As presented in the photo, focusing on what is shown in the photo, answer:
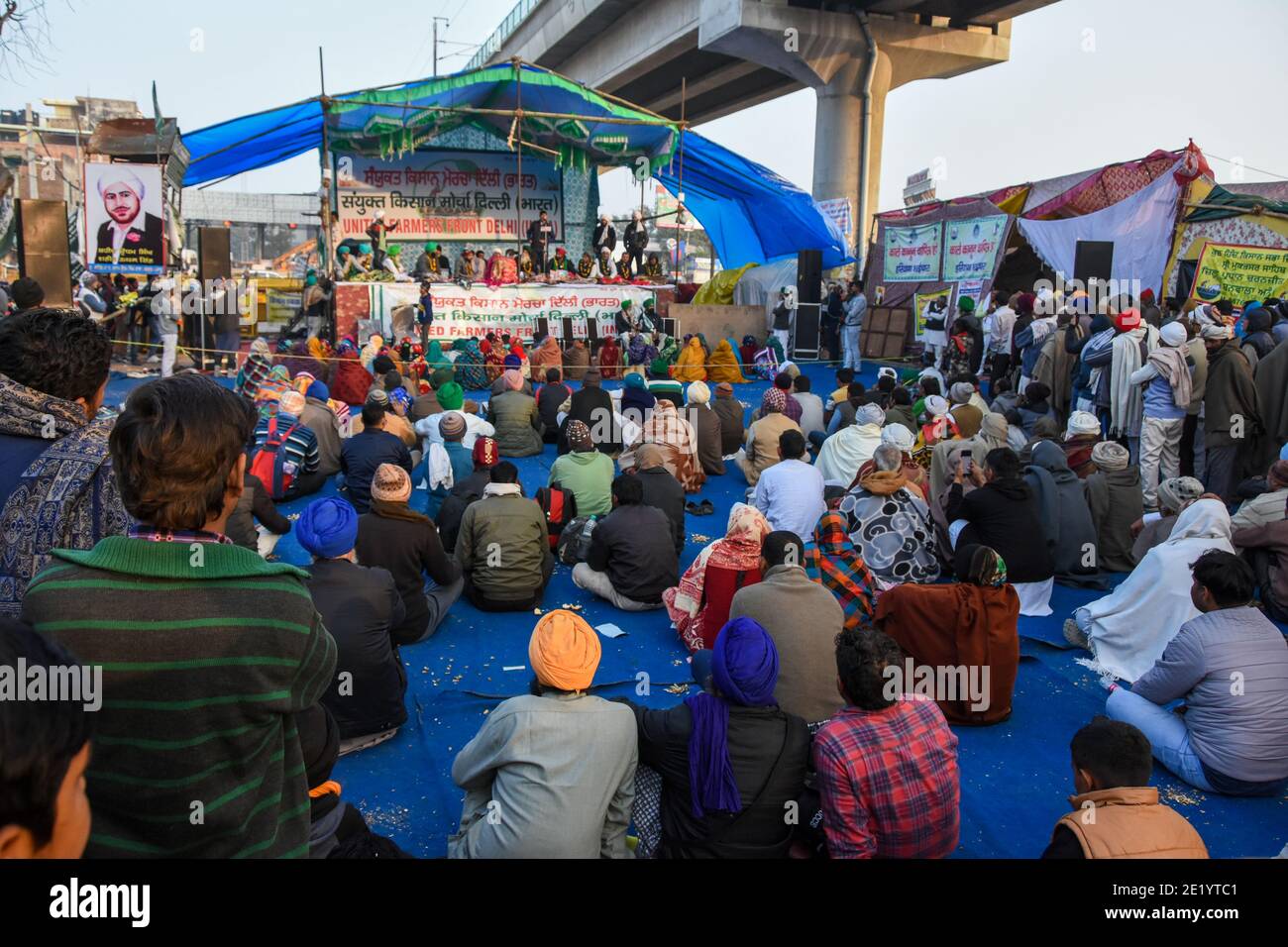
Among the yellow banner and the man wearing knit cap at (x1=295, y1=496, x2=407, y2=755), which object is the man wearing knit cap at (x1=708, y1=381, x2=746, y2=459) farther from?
the yellow banner

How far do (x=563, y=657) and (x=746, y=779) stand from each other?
0.66 metres

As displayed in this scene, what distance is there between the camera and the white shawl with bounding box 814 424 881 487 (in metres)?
7.18

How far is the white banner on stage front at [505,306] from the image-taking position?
50.2ft

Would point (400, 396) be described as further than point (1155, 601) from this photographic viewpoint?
Yes

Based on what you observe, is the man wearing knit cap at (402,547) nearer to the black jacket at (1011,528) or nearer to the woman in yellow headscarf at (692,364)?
the black jacket at (1011,528)

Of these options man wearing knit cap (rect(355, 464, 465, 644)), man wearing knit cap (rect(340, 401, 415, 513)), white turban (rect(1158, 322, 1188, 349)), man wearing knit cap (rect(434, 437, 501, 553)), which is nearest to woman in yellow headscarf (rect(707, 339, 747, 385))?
white turban (rect(1158, 322, 1188, 349))

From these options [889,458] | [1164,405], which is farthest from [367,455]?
[1164,405]

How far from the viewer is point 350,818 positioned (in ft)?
8.41

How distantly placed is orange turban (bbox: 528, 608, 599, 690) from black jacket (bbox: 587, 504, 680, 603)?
2.59m

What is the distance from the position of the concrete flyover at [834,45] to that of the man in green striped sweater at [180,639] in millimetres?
21357

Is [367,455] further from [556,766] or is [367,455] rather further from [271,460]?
[556,766]

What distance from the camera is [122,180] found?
1114 cm
